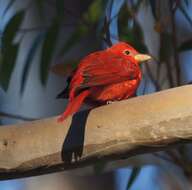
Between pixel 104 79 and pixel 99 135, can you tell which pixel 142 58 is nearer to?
pixel 104 79

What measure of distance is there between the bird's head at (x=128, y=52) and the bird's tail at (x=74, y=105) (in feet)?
1.00

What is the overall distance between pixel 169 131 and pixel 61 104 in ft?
3.87

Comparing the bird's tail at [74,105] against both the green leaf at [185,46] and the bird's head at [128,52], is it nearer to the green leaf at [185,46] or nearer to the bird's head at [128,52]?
the bird's head at [128,52]

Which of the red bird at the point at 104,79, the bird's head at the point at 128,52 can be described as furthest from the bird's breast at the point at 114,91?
the bird's head at the point at 128,52

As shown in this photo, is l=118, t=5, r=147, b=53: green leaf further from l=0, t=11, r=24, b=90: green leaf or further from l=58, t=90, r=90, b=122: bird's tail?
l=58, t=90, r=90, b=122: bird's tail

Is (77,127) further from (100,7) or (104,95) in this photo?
(100,7)

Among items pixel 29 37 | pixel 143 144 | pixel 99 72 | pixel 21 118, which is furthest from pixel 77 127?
pixel 29 37

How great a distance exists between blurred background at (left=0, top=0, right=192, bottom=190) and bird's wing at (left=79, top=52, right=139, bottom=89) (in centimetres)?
13

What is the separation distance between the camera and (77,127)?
1.68 metres

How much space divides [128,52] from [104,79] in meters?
0.34

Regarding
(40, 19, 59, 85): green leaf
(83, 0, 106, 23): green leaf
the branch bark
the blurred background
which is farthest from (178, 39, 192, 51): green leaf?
the branch bark

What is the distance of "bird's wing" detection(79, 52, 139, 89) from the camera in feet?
6.28

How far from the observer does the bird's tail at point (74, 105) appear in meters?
1.71

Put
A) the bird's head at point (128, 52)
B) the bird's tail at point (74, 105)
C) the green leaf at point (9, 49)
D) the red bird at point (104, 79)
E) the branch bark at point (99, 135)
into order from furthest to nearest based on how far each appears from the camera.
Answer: the green leaf at point (9, 49)
the bird's head at point (128, 52)
the red bird at point (104, 79)
the bird's tail at point (74, 105)
the branch bark at point (99, 135)
